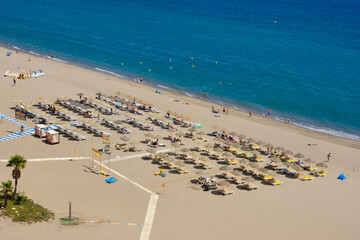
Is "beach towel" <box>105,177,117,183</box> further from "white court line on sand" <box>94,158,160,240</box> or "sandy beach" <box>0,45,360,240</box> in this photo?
"white court line on sand" <box>94,158,160,240</box>

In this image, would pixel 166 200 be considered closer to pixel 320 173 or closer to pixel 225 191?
pixel 225 191

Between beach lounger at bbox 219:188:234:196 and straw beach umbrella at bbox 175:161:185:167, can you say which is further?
straw beach umbrella at bbox 175:161:185:167

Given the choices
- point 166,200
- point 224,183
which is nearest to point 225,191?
point 224,183

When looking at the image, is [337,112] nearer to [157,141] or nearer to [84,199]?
[157,141]

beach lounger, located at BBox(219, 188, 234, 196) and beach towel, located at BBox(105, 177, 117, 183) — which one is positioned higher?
beach lounger, located at BBox(219, 188, 234, 196)

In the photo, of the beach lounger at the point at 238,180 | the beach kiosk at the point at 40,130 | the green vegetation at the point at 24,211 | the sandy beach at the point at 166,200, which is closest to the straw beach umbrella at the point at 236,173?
the beach lounger at the point at 238,180

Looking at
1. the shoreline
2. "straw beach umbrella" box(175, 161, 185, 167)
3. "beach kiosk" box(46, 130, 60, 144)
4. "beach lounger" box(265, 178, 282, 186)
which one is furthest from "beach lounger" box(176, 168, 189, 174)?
the shoreline

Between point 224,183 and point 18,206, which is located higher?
point 224,183
